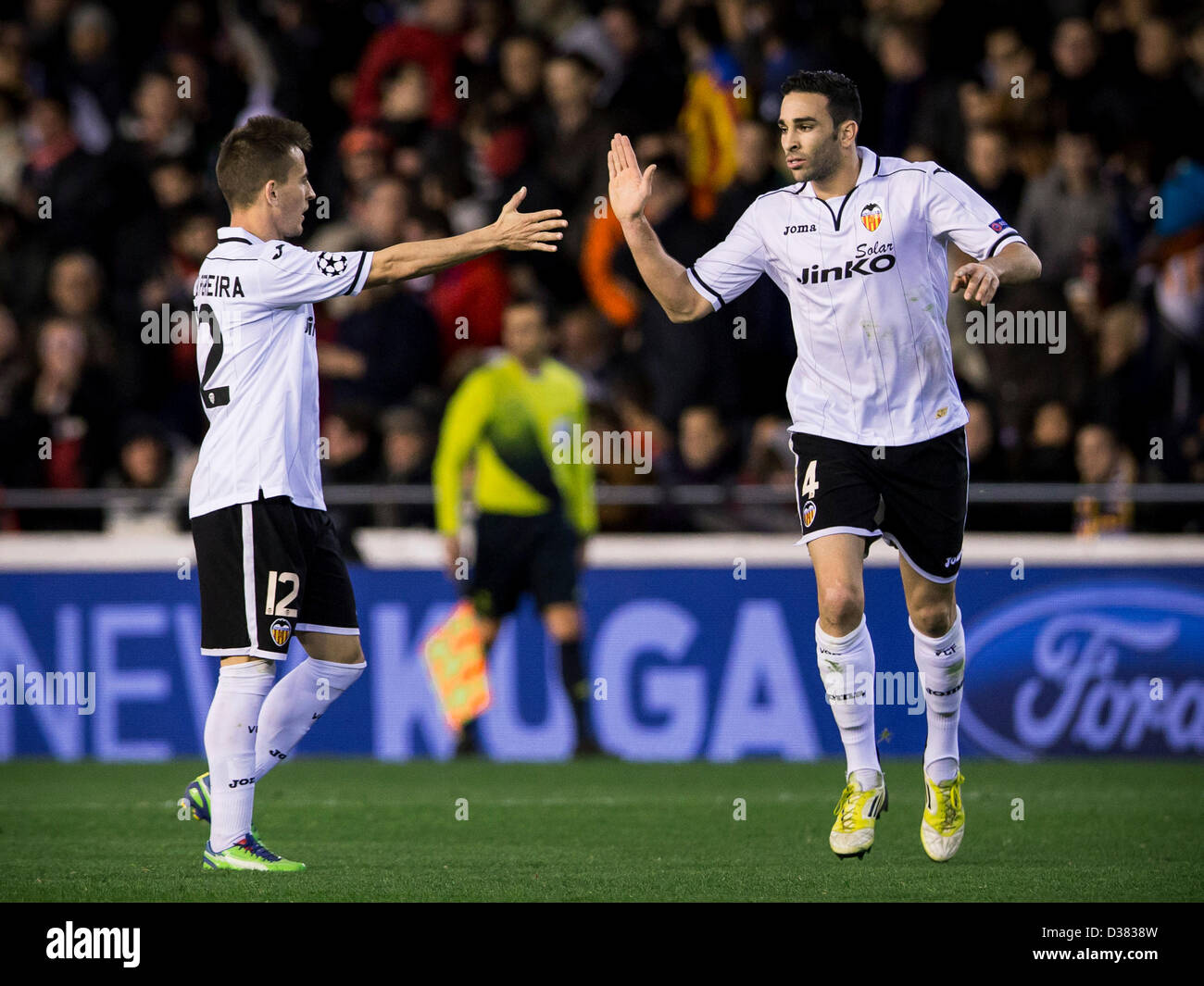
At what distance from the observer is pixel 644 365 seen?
12008 mm

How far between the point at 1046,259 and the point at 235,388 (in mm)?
6839

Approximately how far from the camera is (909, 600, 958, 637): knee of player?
7195 mm

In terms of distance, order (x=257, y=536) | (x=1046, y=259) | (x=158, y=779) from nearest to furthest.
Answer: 1. (x=257, y=536)
2. (x=158, y=779)
3. (x=1046, y=259)

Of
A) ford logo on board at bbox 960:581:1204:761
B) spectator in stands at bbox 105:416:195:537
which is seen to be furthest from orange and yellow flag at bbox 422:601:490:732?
ford logo on board at bbox 960:581:1204:761

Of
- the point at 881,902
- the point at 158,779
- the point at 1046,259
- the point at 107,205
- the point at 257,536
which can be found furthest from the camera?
the point at 107,205

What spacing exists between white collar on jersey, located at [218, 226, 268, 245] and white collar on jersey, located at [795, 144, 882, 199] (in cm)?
197

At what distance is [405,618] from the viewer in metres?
11.3

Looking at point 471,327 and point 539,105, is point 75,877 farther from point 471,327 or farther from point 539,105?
point 539,105

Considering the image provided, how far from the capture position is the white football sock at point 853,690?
694cm

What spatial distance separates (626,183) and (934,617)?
195cm

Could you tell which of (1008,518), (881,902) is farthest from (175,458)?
(881,902)

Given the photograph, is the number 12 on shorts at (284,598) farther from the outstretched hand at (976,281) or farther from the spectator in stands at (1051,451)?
the spectator in stands at (1051,451)

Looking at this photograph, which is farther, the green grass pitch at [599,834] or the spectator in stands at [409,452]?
the spectator in stands at [409,452]

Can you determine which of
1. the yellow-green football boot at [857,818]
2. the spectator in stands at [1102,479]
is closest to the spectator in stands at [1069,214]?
the spectator in stands at [1102,479]
